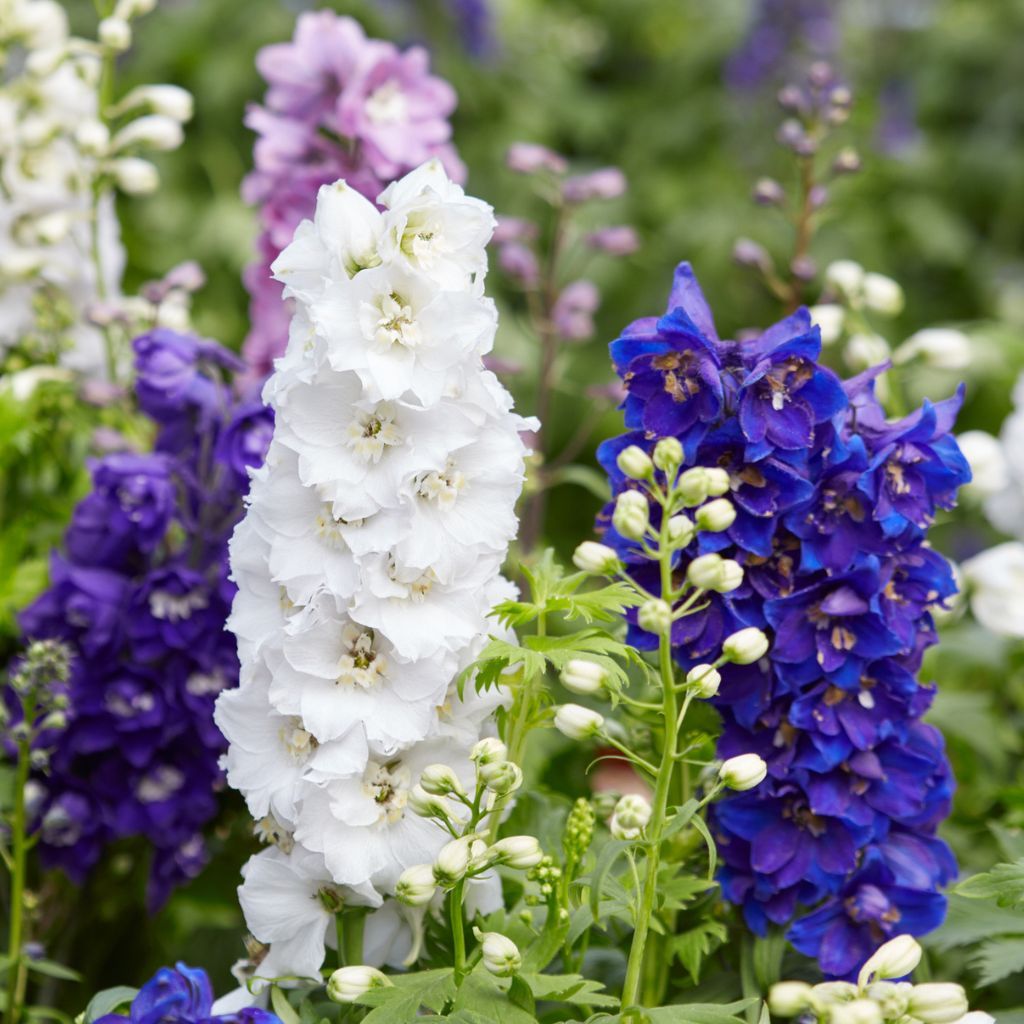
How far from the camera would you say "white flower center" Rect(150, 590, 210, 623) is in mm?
1759

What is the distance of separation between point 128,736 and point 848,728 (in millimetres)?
899

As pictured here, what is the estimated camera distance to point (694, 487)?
1201mm

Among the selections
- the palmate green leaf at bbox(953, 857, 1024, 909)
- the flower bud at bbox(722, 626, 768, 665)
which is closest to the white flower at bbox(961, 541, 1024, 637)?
the palmate green leaf at bbox(953, 857, 1024, 909)

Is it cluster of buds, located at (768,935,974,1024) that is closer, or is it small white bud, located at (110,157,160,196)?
cluster of buds, located at (768,935,974,1024)

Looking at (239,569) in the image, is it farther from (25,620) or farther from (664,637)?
(25,620)

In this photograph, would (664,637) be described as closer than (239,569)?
Yes

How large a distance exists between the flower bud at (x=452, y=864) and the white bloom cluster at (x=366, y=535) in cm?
7

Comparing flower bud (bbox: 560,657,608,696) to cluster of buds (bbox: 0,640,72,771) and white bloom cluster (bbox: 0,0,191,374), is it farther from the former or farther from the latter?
white bloom cluster (bbox: 0,0,191,374)

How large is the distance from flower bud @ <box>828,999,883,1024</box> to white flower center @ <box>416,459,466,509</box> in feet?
A: 1.79

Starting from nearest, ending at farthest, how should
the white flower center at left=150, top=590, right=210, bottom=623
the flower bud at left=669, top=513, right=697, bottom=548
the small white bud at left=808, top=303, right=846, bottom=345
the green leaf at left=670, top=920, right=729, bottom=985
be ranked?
the flower bud at left=669, top=513, right=697, bottom=548
the green leaf at left=670, top=920, right=729, bottom=985
the white flower center at left=150, top=590, right=210, bottom=623
the small white bud at left=808, top=303, right=846, bottom=345

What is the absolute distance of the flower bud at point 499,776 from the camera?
1217 mm

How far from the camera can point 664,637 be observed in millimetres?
1196

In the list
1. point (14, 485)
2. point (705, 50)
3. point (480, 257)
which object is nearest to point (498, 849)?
point (480, 257)

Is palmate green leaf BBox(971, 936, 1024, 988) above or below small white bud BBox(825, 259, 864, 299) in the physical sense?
below
